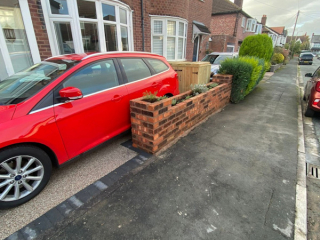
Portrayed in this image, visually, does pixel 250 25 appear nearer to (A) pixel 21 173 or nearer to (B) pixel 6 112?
(B) pixel 6 112

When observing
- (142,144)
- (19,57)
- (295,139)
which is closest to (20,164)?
(142,144)

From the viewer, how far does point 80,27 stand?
505 cm

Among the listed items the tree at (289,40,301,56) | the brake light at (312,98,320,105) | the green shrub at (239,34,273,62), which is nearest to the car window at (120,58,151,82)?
the brake light at (312,98,320,105)

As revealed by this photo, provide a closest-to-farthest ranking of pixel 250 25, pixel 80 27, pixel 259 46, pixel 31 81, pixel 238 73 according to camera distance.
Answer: pixel 31 81 → pixel 80 27 → pixel 238 73 → pixel 259 46 → pixel 250 25

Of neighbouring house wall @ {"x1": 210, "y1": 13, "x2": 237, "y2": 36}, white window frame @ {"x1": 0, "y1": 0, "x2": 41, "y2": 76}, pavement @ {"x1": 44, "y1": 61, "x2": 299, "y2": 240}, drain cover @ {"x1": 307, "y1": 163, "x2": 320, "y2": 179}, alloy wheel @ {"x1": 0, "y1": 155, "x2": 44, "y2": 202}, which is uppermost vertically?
neighbouring house wall @ {"x1": 210, "y1": 13, "x2": 237, "y2": 36}

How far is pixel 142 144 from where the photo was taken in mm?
3000

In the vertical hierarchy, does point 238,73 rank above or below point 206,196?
above

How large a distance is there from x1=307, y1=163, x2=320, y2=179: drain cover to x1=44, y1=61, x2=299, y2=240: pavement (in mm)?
201

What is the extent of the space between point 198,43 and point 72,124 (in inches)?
469

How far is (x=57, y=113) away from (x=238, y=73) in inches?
205

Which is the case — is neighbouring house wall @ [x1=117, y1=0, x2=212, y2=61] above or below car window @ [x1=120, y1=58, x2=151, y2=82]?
above

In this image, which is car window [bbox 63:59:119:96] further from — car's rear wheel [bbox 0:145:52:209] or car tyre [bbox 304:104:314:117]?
car tyre [bbox 304:104:314:117]

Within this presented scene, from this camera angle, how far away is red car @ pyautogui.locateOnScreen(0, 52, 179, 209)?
181 centimetres

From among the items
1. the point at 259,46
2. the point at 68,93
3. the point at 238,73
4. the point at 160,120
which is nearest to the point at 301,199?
the point at 160,120
